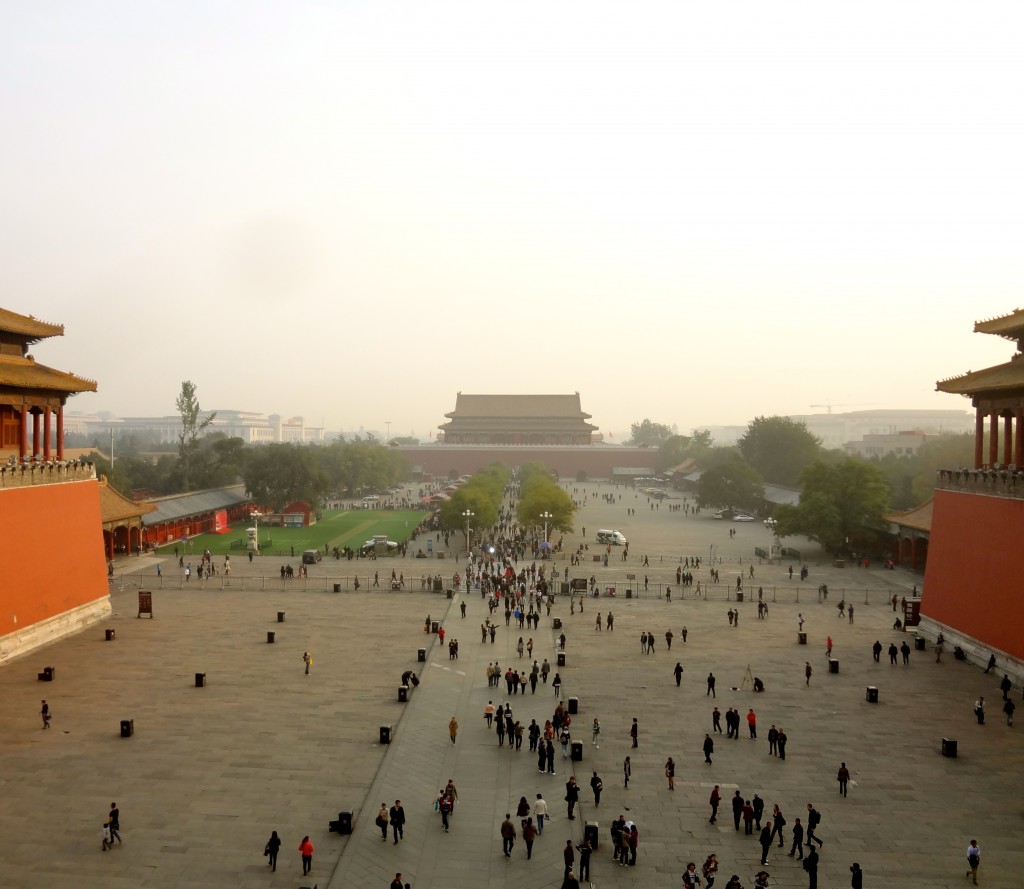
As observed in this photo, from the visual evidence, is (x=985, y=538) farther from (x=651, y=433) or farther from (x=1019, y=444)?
(x=651, y=433)

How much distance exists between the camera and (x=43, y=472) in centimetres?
2155

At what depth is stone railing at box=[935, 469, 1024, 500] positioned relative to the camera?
725 inches

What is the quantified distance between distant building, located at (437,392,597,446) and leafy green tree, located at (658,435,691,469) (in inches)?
312

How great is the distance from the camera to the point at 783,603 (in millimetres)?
26734

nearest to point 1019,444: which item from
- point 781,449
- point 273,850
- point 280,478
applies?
point 273,850

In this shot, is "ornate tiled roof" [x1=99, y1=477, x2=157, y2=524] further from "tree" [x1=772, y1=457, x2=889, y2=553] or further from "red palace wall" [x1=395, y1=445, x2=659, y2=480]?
"red palace wall" [x1=395, y1=445, x2=659, y2=480]

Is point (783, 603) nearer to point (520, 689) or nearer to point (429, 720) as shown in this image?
point (520, 689)

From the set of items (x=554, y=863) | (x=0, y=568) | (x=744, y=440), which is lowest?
(x=554, y=863)

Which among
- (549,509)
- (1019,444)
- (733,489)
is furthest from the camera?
(733,489)

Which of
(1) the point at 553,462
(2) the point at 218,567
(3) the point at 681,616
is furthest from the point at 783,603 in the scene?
(1) the point at 553,462

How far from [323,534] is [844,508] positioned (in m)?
24.1

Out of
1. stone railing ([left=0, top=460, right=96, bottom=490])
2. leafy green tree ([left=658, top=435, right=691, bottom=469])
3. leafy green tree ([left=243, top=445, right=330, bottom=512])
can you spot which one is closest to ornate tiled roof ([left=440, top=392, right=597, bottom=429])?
leafy green tree ([left=658, top=435, right=691, bottom=469])

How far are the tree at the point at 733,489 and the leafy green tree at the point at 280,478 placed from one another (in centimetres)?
2341

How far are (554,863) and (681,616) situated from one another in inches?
589
